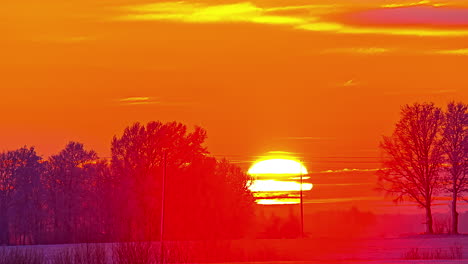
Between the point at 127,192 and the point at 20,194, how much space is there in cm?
1318

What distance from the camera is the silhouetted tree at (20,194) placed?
287 feet

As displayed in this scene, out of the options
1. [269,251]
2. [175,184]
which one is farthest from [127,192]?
[269,251]

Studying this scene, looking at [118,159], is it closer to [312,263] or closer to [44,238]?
[44,238]

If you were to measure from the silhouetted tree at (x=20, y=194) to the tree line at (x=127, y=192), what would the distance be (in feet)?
0.31

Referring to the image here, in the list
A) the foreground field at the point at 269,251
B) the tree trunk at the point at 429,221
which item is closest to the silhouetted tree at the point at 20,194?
the foreground field at the point at 269,251

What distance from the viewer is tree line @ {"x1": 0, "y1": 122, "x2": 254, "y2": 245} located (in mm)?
80125

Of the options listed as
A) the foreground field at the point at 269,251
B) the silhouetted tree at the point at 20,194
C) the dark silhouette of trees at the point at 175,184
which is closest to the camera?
the foreground field at the point at 269,251

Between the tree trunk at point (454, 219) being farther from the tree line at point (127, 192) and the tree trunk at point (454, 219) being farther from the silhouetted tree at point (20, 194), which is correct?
the silhouetted tree at point (20, 194)

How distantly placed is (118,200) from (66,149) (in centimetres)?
1341

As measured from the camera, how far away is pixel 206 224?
8131cm

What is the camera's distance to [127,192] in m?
81.1

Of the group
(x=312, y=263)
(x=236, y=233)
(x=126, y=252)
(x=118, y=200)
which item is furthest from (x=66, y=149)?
(x=126, y=252)

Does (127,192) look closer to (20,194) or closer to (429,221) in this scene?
(20,194)

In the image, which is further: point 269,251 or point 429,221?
point 429,221
